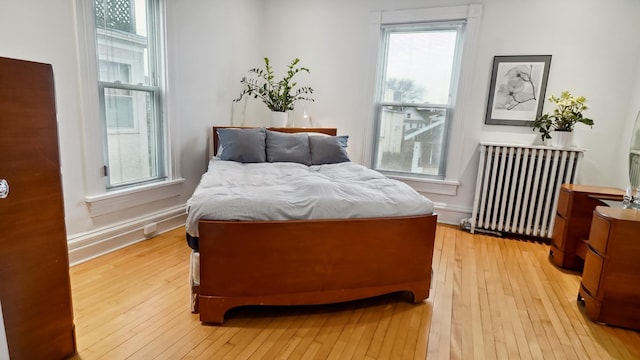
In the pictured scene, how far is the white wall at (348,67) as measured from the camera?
8.54 ft

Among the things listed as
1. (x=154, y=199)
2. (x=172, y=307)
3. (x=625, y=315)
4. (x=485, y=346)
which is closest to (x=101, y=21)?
(x=154, y=199)

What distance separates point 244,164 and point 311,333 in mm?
1687

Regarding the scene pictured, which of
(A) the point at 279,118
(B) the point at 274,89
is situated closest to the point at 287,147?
(A) the point at 279,118

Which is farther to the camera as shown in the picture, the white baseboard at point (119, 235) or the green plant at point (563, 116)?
the green plant at point (563, 116)

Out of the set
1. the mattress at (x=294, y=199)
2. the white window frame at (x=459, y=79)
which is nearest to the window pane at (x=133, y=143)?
the mattress at (x=294, y=199)

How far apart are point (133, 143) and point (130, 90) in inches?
16.9

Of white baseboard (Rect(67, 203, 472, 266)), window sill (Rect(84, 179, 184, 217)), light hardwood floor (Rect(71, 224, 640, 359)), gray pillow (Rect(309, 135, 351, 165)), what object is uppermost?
gray pillow (Rect(309, 135, 351, 165))

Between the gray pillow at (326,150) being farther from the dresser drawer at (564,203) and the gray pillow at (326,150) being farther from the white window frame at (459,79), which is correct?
the dresser drawer at (564,203)

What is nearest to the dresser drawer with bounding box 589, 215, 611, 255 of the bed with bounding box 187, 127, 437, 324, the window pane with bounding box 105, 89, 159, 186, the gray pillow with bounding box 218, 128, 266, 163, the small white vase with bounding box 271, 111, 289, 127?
the bed with bounding box 187, 127, 437, 324

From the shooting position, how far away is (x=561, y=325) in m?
1.94

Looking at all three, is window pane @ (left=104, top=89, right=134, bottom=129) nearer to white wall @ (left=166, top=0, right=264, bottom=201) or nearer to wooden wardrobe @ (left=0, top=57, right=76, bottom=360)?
white wall @ (left=166, top=0, right=264, bottom=201)

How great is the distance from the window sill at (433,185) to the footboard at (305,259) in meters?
1.85

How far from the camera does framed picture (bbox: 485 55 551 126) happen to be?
3258 millimetres

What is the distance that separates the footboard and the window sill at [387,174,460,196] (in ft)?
6.06
